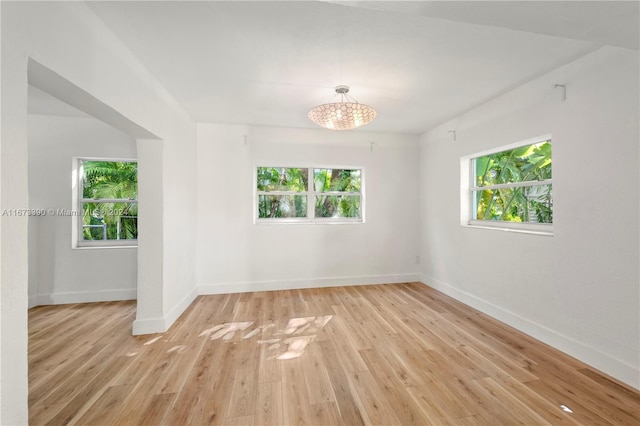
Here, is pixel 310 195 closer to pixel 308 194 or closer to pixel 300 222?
pixel 308 194

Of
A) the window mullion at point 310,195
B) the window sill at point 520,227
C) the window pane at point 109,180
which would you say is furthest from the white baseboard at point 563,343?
the window pane at point 109,180

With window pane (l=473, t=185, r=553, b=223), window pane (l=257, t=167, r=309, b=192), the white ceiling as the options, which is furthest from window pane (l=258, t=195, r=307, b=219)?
window pane (l=473, t=185, r=553, b=223)

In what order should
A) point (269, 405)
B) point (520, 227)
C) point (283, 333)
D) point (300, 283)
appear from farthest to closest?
point (300, 283) → point (520, 227) → point (283, 333) → point (269, 405)

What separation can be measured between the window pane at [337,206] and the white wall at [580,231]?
1.91 m

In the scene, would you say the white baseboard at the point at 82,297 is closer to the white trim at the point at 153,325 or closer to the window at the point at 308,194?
the white trim at the point at 153,325

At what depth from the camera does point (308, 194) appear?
4.37 meters

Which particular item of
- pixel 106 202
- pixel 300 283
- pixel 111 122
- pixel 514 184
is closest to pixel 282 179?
pixel 300 283

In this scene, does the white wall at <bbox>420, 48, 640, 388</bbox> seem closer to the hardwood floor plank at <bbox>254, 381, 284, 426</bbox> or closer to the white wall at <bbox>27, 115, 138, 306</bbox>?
the hardwood floor plank at <bbox>254, 381, 284, 426</bbox>

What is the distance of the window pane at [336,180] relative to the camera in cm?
443

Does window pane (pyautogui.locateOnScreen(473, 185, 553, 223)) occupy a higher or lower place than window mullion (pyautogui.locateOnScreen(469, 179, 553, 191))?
lower

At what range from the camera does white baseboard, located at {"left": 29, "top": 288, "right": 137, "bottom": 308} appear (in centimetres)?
346

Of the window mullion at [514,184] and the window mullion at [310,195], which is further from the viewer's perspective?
the window mullion at [310,195]

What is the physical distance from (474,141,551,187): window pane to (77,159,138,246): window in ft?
16.0

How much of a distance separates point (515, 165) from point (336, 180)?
244cm
